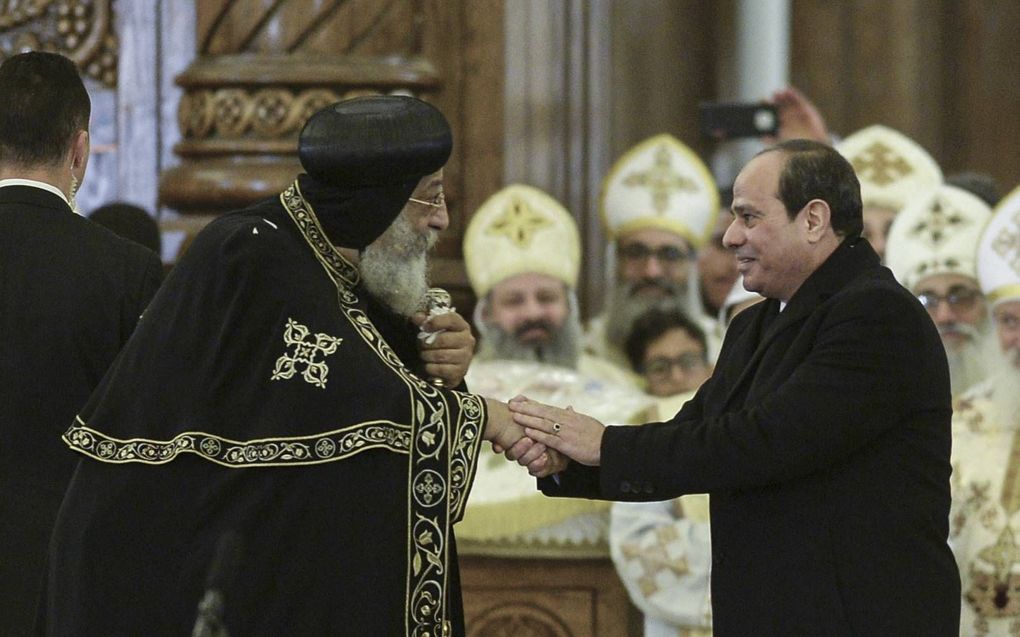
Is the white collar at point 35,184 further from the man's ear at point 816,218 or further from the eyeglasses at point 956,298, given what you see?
the eyeglasses at point 956,298

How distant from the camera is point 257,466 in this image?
3688 mm

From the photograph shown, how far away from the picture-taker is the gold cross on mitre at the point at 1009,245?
21.2 ft

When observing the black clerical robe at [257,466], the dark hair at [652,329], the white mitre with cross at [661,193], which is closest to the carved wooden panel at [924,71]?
the white mitre with cross at [661,193]

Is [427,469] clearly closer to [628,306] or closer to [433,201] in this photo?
[433,201]

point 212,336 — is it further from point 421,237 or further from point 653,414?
point 653,414

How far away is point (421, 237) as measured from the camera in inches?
156

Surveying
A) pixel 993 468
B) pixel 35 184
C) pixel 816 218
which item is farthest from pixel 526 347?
pixel 816 218

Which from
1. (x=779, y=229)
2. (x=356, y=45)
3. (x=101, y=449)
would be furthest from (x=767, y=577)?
(x=356, y=45)

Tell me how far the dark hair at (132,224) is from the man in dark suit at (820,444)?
219cm

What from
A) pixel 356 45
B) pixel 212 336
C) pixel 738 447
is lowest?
pixel 738 447

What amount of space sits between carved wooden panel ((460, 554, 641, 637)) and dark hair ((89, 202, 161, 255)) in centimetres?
154

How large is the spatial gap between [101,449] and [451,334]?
2.58 feet

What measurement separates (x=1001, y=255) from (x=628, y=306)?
5.54 feet

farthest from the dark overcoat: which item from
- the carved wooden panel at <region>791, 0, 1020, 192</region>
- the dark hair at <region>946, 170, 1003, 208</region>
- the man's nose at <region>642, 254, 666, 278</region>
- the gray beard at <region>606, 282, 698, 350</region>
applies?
the carved wooden panel at <region>791, 0, 1020, 192</region>
